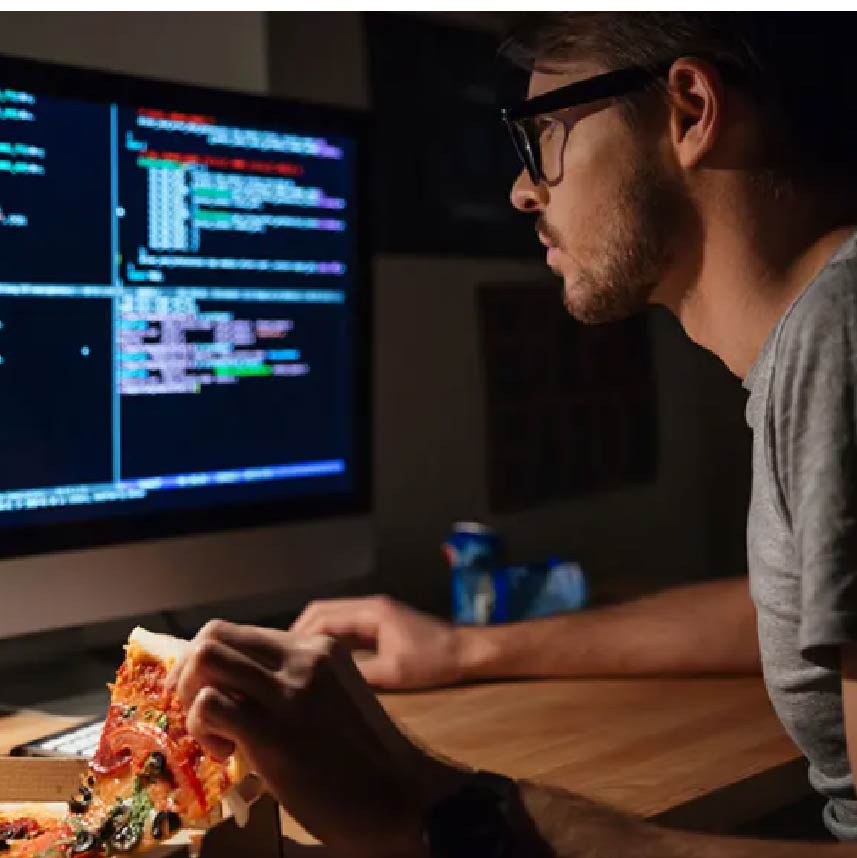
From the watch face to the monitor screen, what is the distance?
607mm

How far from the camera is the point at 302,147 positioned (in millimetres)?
1699

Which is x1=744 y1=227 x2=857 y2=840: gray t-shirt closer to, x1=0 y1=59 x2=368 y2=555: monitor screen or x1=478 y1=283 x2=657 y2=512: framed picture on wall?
x1=0 y1=59 x2=368 y2=555: monitor screen

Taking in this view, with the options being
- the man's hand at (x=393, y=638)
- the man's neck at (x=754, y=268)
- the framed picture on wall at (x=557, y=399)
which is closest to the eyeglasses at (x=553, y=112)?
the man's neck at (x=754, y=268)

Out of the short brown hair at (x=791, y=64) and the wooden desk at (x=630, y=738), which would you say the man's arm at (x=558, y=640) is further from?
the short brown hair at (x=791, y=64)

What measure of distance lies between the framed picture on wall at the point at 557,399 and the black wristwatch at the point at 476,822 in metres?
1.28

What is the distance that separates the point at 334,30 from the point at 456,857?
1.44 m

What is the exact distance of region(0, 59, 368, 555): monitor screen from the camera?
4.71ft

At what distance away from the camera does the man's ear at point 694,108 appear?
4.07 ft

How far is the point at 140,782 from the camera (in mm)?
1025

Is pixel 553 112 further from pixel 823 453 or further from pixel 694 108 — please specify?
pixel 823 453

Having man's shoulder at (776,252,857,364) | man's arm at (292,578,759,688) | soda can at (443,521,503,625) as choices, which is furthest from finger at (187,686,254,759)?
soda can at (443,521,503,625)

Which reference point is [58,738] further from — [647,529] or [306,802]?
[647,529]

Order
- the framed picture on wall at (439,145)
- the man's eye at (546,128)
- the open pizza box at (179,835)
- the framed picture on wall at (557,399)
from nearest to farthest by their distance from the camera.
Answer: the open pizza box at (179,835)
the man's eye at (546,128)
the framed picture on wall at (439,145)
the framed picture on wall at (557,399)
